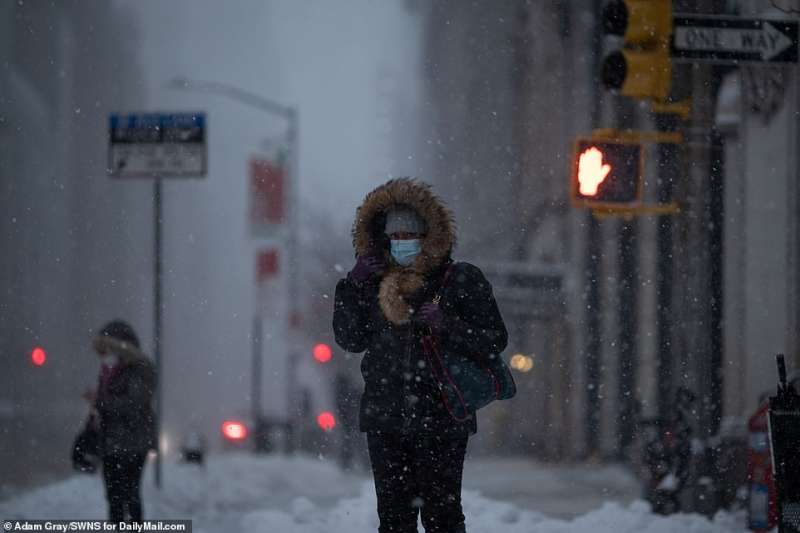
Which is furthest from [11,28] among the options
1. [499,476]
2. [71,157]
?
[499,476]

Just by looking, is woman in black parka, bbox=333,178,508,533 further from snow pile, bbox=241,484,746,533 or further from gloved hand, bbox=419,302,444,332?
snow pile, bbox=241,484,746,533

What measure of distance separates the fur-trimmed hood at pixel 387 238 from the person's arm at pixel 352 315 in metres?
0.13

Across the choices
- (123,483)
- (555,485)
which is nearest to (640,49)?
(123,483)

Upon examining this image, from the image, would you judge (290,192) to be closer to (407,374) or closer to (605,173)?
(605,173)

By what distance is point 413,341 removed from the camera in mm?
5566

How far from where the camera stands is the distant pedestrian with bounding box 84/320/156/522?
25.5 feet

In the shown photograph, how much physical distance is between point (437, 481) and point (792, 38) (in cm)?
465

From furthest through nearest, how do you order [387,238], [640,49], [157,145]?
[157,145] < [640,49] < [387,238]

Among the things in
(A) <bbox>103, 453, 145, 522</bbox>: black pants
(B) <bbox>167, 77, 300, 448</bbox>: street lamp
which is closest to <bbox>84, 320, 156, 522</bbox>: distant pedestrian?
(A) <bbox>103, 453, 145, 522</bbox>: black pants

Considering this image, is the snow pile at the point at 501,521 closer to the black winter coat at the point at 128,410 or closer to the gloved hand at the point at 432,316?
the black winter coat at the point at 128,410

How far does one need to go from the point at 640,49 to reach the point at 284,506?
5.42 meters

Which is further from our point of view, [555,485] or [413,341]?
[555,485]

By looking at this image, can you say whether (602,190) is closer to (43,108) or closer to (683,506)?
(683,506)

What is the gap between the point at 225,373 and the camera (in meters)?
108
